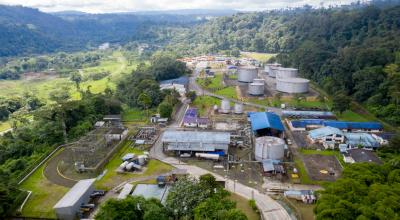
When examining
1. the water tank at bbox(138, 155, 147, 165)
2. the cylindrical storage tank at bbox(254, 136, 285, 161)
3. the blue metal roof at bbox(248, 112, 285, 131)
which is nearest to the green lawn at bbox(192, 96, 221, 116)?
the blue metal roof at bbox(248, 112, 285, 131)

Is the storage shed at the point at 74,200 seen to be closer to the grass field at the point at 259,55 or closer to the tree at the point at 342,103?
the tree at the point at 342,103

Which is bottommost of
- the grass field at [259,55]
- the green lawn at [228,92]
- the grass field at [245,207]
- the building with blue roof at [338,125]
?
the grass field at [245,207]

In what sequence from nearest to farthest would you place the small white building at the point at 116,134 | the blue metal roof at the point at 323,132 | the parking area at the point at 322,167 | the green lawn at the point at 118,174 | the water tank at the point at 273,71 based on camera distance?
the green lawn at the point at 118,174, the parking area at the point at 322,167, the small white building at the point at 116,134, the blue metal roof at the point at 323,132, the water tank at the point at 273,71

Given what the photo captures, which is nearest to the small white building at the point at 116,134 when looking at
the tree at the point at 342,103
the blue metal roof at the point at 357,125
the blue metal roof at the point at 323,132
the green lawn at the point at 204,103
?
the green lawn at the point at 204,103

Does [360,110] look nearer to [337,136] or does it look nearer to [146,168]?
[337,136]

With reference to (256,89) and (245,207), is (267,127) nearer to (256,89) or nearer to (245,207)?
(245,207)

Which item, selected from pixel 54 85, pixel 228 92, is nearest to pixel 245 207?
pixel 228 92

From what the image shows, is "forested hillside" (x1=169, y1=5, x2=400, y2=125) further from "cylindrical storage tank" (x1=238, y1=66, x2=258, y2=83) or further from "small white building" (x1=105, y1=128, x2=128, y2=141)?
"small white building" (x1=105, y1=128, x2=128, y2=141)
